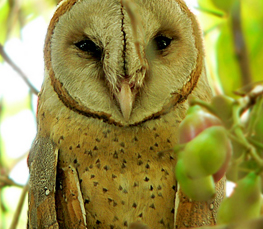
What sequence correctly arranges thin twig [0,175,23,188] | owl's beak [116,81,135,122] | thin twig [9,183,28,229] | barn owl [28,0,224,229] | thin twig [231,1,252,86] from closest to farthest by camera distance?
1. thin twig [231,1,252,86]
2. owl's beak [116,81,135,122]
3. barn owl [28,0,224,229]
4. thin twig [9,183,28,229]
5. thin twig [0,175,23,188]

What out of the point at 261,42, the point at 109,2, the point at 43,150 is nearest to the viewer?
the point at 261,42

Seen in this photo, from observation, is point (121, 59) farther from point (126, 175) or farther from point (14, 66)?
point (14, 66)

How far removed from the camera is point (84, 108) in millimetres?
1933

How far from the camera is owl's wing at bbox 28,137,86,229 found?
6.04 feet

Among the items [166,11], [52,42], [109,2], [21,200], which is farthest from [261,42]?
[21,200]

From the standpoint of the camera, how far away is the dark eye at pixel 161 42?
1866 mm

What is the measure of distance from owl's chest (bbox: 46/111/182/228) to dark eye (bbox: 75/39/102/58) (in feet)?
1.07

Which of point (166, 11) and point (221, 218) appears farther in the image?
point (166, 11)

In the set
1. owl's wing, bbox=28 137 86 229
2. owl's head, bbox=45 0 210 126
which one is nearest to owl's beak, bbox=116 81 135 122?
owl's head, bbox=45 0 210 126

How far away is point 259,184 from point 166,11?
1.31 meters

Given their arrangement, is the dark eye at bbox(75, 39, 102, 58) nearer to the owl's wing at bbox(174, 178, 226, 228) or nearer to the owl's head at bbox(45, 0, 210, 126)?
the owl's head at bbox(45, 0, 210, 126)

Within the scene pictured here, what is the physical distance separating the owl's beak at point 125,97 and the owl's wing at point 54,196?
0.40m

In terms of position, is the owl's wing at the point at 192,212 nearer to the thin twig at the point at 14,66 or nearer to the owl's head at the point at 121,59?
the owl's head at the point at 121,59

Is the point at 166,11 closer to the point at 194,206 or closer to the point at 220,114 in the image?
the point at 194,206
